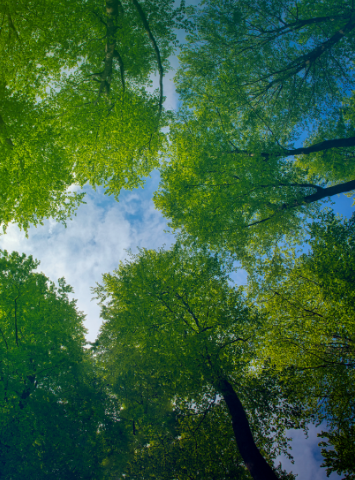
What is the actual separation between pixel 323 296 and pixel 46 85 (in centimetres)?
1512

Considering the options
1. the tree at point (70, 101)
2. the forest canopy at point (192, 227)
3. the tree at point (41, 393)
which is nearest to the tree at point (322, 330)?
the forest canopy at point (192, 227)

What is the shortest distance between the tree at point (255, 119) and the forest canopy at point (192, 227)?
0.09 metres

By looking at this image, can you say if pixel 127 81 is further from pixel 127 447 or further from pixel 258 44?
pixel 127 447

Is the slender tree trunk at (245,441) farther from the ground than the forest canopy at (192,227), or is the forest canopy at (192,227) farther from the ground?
the forest canopy at (192,227)

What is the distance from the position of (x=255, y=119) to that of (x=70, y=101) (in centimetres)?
927

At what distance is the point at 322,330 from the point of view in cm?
963

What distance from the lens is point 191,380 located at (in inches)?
392

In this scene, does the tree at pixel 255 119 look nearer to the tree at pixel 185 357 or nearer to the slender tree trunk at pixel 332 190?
the slender tree trunk at pixel 332 190

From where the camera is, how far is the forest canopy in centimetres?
832

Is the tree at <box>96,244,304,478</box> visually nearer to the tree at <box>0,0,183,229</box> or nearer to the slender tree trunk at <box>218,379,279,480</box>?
the slender tree trunk at <box>218,379,279,480</box>

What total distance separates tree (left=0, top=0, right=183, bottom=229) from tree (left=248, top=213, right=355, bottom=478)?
9.56m

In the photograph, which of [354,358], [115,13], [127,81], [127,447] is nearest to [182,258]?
[354,358]

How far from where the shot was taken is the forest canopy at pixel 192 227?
8.32 meters

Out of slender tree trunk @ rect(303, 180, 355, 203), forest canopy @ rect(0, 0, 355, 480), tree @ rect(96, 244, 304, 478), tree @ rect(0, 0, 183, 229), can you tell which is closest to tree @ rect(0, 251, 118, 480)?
forest canopy @ rect(0, 0, 355, 480)
